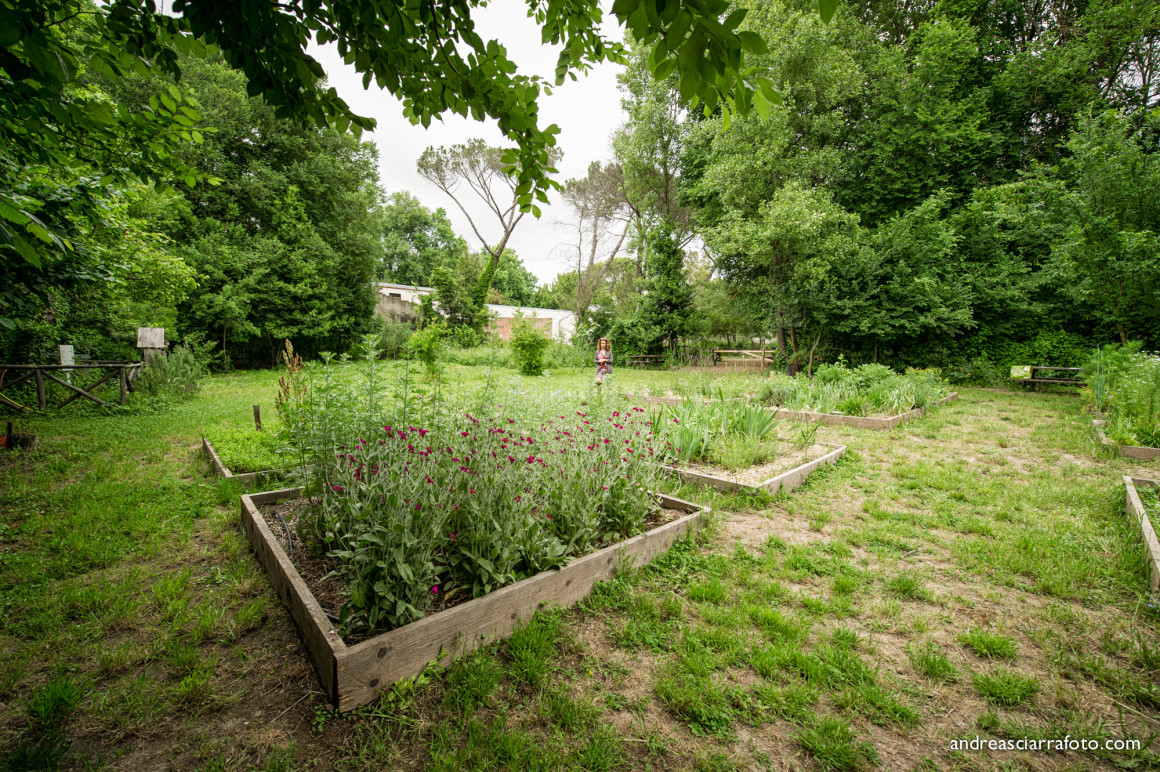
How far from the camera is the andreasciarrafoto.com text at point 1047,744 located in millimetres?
1727

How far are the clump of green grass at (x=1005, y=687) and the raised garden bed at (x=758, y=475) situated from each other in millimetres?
2219

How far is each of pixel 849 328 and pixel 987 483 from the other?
11.8 m

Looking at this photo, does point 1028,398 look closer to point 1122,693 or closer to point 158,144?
point 1122,693

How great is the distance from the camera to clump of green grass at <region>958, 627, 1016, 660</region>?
225cm

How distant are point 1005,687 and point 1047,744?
268 mm

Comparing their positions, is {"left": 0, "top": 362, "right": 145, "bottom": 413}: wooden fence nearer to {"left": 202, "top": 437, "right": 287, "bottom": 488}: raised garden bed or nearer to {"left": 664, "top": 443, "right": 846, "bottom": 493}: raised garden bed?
{"left": 202, "top": 437, "right": 287, "bottom": 488}: raised garden bed

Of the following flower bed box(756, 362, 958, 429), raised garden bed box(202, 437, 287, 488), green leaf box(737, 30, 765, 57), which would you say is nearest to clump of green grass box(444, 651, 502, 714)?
green leaf box(737, 30, 765, 57)

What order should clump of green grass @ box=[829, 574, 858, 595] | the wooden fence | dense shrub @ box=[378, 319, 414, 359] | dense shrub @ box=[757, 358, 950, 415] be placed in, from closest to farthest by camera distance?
clump of green grass @ box=[829, 574, 858, 595] → the wooden fence → dense shrub @ box=[757, 358, 950, 415] → dense shrub @ box=[378, 319, 414, 359]

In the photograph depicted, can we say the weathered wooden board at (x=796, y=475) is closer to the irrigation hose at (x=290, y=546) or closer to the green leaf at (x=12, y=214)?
the irrigation hose at (x=290, y=546)

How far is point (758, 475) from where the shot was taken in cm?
464

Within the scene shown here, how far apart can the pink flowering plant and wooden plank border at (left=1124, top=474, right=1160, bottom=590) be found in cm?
305

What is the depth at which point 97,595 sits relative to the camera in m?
2.49

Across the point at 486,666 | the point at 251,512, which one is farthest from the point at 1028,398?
the point at 251,512

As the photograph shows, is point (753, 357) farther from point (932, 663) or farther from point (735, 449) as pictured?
point (932, 663)
